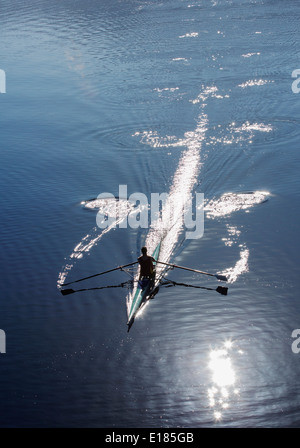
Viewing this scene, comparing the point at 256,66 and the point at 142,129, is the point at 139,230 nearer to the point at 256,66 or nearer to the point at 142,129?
the point at 142,129

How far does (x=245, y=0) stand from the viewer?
8250 cm

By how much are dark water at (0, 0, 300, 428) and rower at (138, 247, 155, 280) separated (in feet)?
4.40

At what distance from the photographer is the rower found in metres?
23.7

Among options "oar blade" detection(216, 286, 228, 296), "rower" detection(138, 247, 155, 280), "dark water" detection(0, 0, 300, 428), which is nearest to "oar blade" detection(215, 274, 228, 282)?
"dark water" detection(0, 0, 300, 428)

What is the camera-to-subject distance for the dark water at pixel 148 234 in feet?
61.1

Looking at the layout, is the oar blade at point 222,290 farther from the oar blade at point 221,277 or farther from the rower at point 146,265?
the rower at point 146,265

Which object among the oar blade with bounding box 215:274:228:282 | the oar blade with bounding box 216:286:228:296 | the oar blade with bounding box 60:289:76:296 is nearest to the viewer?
the oar blade with bounding box 216:286:228:296

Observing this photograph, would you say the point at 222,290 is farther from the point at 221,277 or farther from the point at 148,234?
the point at 148,234

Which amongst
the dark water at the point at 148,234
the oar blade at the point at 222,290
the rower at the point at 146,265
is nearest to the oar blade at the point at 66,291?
the dark water at the point at 148,234

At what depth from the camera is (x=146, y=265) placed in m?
23.7

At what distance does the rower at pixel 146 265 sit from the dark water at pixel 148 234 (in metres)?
1.34

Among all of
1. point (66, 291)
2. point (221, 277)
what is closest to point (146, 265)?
point (221, 277)

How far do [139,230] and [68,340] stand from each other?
388 inches

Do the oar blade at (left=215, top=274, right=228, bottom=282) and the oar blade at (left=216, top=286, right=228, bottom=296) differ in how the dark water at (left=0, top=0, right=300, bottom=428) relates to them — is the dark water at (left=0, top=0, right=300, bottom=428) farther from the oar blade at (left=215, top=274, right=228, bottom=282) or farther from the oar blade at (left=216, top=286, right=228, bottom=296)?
the oar blade at (left=215, top=274, right=228, bottom=282)
